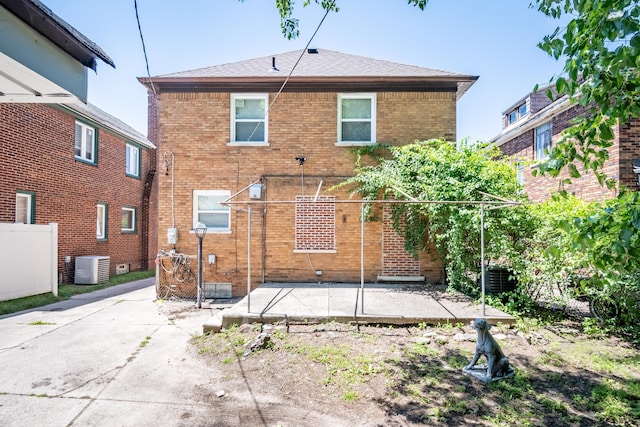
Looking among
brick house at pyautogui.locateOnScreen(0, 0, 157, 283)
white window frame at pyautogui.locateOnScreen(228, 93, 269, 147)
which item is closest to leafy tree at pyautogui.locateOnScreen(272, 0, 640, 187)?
brick house at pyautogui.locateOnScreen(0, 0, 157, 283)

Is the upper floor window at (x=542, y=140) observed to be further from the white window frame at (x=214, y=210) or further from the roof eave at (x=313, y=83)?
the white window frame at (x=214, y=210)

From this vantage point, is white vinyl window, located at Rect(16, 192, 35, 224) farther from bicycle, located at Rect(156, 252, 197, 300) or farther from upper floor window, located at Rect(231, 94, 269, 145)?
upper floor window, located at Rect(231, 94, 269, 145)

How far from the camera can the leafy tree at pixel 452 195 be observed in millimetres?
7539

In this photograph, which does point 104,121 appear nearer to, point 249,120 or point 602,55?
point 249,120

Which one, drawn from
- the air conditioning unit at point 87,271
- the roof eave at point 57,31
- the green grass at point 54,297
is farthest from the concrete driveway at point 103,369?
the air conditioning unit at point 87,271

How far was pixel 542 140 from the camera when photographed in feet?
46.6

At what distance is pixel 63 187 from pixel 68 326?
269 inches

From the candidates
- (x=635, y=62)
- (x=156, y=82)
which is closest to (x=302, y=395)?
(x=635, y=62)

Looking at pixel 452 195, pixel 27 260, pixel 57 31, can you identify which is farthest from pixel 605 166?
pixel 27 260

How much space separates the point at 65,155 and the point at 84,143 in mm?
1319

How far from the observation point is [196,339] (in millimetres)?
6262

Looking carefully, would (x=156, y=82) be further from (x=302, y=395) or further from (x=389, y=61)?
(x=302, y=395)

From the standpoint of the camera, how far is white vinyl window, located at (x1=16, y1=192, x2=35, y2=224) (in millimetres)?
10680

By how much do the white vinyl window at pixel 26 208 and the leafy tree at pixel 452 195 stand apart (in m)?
9.63
